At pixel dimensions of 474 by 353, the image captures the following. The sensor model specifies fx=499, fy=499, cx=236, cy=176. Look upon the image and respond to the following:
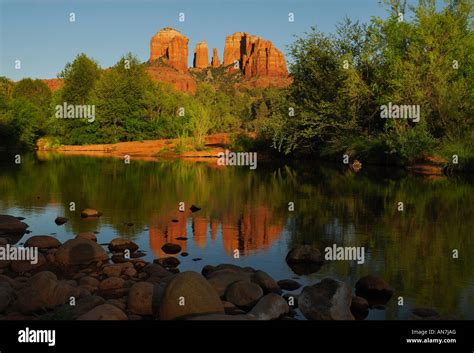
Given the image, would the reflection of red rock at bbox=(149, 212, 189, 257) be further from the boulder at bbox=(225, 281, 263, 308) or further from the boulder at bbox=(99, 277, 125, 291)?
the boulder at bbox=(225, 281, 263, 308)

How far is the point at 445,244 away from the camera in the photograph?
55.6 feet

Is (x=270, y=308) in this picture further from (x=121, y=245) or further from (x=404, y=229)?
(x=404, y=229)

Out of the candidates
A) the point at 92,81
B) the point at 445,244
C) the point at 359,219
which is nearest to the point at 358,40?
the point at 359,219

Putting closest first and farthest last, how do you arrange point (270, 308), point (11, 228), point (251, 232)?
1. point (270, 308)
2. point (11, 228)
3. point (251, 232)

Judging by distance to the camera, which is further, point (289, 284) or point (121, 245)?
point (121, 245)

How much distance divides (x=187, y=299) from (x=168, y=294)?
392mm

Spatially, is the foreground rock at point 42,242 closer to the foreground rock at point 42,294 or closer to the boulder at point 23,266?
the boulder at point 23,266

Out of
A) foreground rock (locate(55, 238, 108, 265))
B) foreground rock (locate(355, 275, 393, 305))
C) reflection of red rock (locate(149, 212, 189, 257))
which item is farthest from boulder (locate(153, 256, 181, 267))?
foreground rock (locate(355, 275, 393, 305))

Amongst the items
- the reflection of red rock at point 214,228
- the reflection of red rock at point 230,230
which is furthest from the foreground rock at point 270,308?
the reflection of red rock at point 214,228

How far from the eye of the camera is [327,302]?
387 inches

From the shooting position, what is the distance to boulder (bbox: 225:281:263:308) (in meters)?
10.4

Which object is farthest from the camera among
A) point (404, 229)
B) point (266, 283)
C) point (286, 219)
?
point (286, 219)

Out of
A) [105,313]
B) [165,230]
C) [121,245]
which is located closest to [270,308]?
[105,313]

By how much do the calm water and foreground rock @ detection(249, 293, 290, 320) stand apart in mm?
2004
